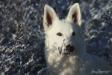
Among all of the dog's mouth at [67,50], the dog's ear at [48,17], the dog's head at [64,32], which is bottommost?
the dog's mouth at [67,50]

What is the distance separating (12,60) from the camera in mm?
9016

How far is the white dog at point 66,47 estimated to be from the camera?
341 inches

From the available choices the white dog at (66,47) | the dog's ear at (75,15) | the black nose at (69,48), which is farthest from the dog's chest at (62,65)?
the dog's ear at (75,15)

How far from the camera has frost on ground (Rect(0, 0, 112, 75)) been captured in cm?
912

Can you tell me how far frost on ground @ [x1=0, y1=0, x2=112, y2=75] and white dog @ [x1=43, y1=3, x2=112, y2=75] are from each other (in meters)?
0.42

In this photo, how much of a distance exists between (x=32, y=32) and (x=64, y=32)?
40.6 inches

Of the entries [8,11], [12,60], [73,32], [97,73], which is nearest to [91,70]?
[97,73]

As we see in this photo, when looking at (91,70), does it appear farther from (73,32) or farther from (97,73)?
(73,32)

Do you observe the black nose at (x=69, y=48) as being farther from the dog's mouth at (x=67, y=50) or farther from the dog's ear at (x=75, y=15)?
the dog's ear at (x=75, y=15)

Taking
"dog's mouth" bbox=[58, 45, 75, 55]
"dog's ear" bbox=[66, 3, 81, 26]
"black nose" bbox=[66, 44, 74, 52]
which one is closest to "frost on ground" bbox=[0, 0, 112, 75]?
"dog's ear" bbox=[66, 3, 81, 26]

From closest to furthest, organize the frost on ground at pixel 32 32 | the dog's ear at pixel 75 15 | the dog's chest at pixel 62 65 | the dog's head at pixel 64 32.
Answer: the dog's head at pixel 64 32 → the dog's chest at pixel 62 65 → the frost on ground at pixel 32 32 → the dog's ear at pixel 75 15

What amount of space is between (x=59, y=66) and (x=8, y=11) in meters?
1.96

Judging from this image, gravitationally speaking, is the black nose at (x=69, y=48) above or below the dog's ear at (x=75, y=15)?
below

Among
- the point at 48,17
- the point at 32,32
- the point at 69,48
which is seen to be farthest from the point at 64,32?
the point at 32,32
